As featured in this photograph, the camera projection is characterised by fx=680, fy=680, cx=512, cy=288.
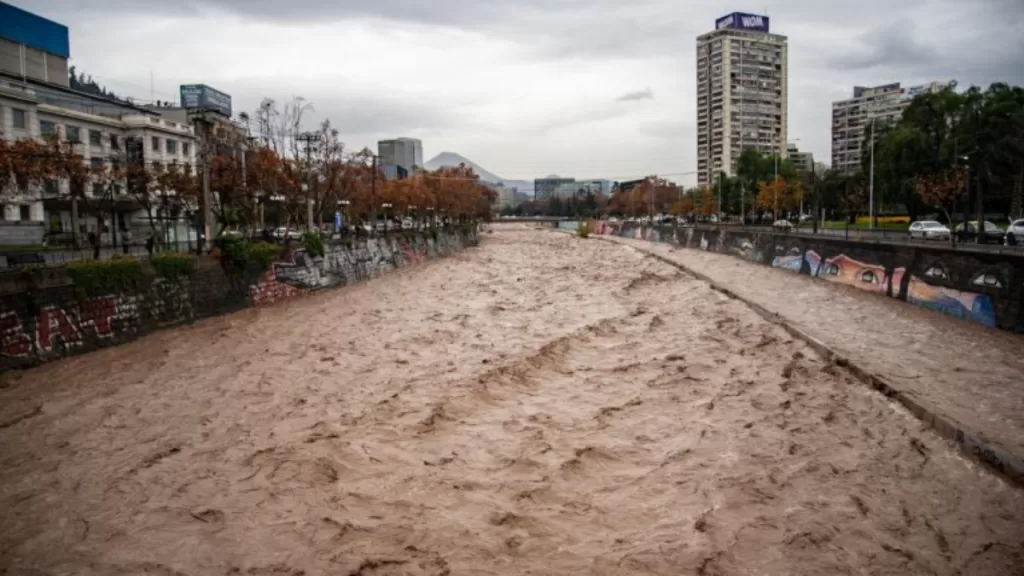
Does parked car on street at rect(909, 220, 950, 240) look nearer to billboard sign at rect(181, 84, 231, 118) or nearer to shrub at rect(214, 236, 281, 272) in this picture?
shrub at rect(214, 236, 281, 272)

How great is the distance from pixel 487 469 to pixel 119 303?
15620 mm

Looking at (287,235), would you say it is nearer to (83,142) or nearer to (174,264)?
(174,264)

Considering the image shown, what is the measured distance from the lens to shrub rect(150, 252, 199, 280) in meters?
21.9

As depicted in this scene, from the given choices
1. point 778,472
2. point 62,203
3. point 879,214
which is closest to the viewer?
point 778,472

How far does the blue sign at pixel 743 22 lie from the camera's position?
16212 centimetres

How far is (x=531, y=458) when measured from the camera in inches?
372

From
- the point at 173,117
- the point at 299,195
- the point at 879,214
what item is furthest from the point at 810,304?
the point at 173,117

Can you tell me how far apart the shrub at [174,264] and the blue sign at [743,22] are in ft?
529

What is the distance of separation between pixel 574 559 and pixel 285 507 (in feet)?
11.8

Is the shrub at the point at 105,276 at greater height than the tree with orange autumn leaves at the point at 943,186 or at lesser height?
lesser

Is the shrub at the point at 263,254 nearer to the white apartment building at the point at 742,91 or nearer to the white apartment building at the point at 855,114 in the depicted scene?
the white apartment building at the point at 742,91

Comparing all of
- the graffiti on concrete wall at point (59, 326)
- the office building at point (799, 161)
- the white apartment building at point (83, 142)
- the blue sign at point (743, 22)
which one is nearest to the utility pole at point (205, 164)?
the white apartment building at point (83, 142)

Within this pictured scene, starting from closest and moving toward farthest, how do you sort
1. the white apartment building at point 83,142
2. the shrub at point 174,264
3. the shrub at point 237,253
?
the shrub at point 174,264, the shrub at point 237,253, the white apartment building at point 83,142

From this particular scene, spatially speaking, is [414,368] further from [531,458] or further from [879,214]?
[879,214]
